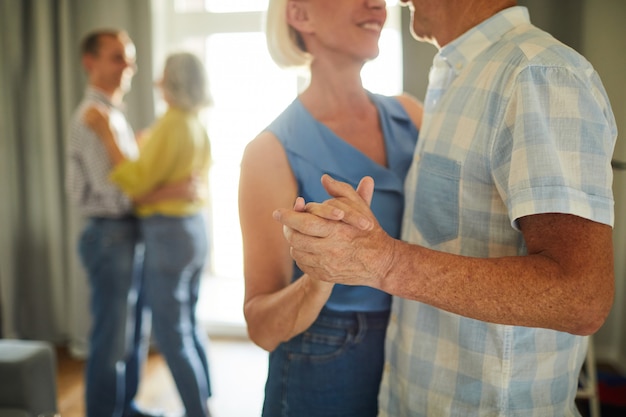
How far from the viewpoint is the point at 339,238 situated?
0.60m

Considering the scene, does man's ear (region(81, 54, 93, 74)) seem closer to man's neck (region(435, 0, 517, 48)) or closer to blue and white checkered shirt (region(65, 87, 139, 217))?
blue and white checkered shirt (region(65, 87, 139, 217))

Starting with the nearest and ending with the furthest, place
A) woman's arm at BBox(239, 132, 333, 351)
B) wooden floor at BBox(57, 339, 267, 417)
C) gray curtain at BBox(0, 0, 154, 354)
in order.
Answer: woman's arm at BBox(239, 132, 333, 351) → wooden floor at BBox(57, 339, 267, 417) → gray curtain at BBox(0, 0, 154, 354)

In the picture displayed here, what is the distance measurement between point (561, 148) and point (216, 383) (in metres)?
2.25

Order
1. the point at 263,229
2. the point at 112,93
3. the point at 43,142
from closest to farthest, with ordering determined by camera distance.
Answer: the point at 263,229
the point at 112,93
the point at 43,142

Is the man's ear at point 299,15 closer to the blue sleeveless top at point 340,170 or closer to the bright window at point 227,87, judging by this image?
the blue sleeveless top at point 340,170

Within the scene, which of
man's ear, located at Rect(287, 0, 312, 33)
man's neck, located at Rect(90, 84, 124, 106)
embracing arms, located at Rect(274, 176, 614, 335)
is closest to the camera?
embracing arms, located at Rect(274, 176, 614, 335)

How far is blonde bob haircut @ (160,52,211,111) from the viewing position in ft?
6.93

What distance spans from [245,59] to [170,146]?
46cm

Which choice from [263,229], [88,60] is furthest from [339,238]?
[88,60]

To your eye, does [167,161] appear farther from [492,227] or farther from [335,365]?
[492,227]

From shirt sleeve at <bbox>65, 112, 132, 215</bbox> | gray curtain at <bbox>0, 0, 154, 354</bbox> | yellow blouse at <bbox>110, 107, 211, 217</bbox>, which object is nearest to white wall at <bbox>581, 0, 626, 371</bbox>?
yellow blouse at <bbox>110, 107, 211, 217</bbox>

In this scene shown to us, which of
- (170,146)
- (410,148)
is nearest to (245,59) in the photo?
(170,146)

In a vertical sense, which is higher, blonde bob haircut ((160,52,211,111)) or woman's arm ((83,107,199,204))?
blonde bob haircut ((160,52,211,111))

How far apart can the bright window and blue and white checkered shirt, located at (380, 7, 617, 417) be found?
104cm
